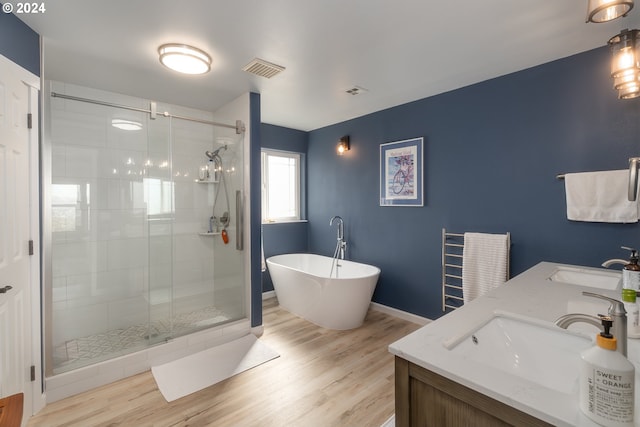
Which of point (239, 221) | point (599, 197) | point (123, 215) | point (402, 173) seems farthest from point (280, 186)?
point (599, 197)

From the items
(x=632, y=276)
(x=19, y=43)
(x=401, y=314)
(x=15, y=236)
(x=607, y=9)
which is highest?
(x=19, y=43)

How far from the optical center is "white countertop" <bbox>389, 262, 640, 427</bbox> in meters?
0.73

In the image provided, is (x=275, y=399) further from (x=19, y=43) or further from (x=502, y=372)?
(x=19, y=43)

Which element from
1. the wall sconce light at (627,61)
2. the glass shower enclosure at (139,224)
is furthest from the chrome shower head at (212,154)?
the wall sconce light at (627,61)

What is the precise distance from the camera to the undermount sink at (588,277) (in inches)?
74.5

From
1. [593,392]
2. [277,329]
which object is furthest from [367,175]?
[593,392]

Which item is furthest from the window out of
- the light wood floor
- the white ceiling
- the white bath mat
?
the light wood floor

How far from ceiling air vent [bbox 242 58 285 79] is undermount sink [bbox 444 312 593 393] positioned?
2.35m

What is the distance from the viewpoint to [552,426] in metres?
0.70

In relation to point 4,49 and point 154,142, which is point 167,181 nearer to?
point 154,142

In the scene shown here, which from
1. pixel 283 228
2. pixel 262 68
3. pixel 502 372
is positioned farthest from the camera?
pixel 283 228

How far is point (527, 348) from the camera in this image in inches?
46.3

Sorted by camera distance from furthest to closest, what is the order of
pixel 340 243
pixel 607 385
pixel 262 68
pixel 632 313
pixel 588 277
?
pixel 340 243, pixel 262 68, pixel 588 277, pixel 632 313, pixel 607 385

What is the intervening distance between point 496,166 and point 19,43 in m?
3.74
